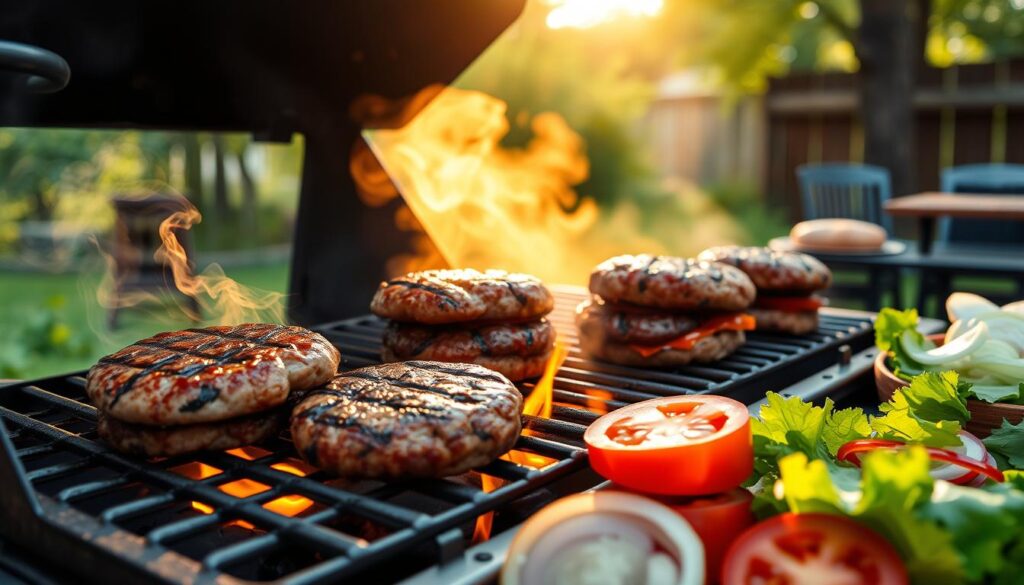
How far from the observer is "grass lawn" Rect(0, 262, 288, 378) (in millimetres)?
7277

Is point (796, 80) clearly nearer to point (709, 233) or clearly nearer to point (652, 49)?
point (709, 233)

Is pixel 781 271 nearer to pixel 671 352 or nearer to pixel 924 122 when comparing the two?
pixel 671 352

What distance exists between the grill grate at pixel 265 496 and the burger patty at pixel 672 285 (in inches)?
8.8

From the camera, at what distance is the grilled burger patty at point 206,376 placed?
1.86m

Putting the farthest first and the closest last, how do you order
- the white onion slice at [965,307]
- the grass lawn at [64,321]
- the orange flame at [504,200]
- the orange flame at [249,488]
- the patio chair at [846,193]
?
the patio chair at [846,193] → the grass lawn at [64,321] → the orange flame at [504,200] → the white onion slice at [965,307] → the orange flame at [249,488]

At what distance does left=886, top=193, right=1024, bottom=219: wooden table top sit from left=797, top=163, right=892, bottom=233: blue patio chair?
175 cm

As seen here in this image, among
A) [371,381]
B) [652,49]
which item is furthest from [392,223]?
[652,49]

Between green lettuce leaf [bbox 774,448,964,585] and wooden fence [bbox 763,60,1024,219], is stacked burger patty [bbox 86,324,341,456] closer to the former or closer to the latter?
green lettuce leaf [bbox 774,448,964,585]

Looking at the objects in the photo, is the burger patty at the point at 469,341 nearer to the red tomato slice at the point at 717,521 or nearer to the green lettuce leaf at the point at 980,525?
the red tomato slice at the point at 717,521

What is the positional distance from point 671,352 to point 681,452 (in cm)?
133

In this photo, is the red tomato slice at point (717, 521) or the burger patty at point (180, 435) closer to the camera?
the red tomato slice at point (717, 521)

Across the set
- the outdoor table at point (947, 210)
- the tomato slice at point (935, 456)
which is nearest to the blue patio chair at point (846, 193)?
the outdoor table at point (947, 210)

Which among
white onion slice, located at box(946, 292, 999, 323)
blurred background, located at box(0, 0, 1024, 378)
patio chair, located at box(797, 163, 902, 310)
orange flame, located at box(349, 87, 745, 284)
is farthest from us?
blurred background, located at box(0, 0, 1024, 378)

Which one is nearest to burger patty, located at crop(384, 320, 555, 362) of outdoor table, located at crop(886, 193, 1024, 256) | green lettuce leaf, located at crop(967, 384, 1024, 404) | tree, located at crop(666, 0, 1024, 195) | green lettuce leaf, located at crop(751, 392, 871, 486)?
green lettuce leaf, located at crop(751, 392, 871, 486)
